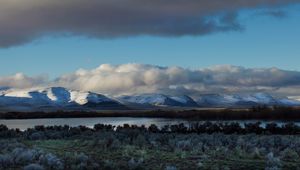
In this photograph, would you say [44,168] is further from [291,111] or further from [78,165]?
[291,111]

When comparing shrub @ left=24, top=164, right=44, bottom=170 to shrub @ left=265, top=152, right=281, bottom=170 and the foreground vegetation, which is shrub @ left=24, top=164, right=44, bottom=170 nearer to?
the foreground vegetation

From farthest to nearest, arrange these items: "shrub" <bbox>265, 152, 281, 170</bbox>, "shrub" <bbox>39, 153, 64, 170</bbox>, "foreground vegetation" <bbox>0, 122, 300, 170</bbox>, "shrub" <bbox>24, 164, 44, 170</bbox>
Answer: "shrub" <bbox>265, 152, 281, 170</bbox>
"foreground vegetation" <bbox>0, 122, 300, 170</bbox>
"shrub" <bbox>39, 153, 64, 170</bbox>
"shrub" <bbox>24, 164, 44, 170</bbox>

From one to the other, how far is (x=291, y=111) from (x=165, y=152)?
77.9 metres

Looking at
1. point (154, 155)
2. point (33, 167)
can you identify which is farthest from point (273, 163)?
point (33, 167)

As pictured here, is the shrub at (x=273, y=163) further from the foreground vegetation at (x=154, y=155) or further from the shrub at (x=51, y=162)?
the shrub at (x=51, y=162)

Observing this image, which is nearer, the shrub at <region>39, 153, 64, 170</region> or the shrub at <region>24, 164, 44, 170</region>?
the shrub at <region>24, 164, 44, 170</region>

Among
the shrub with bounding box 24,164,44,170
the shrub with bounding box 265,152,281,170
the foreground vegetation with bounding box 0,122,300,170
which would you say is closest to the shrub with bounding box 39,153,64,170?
the foreground vegetation with bounding box 0,122,300,170

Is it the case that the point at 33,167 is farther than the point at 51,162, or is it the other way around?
the point at 51,162

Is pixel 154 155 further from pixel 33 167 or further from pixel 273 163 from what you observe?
pixel 33 167

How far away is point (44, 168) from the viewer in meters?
15.0

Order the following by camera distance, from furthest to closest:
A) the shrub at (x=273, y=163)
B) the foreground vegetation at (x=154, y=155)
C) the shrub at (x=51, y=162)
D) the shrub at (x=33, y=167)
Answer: the shrub at (x=273, y=163), the foreground vegetation at (x=154, y=155), the shrub at (x=51, y=162), the shrub at (x=33, y=167)

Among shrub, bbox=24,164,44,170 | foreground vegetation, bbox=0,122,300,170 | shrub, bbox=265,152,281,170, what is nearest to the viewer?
shrub, bbox=24,164,44,170

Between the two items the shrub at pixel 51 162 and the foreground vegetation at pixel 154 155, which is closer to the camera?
the shrub at pixel 51 162

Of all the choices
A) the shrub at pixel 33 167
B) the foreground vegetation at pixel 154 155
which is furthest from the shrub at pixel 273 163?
the shrub at pixel 33 167
